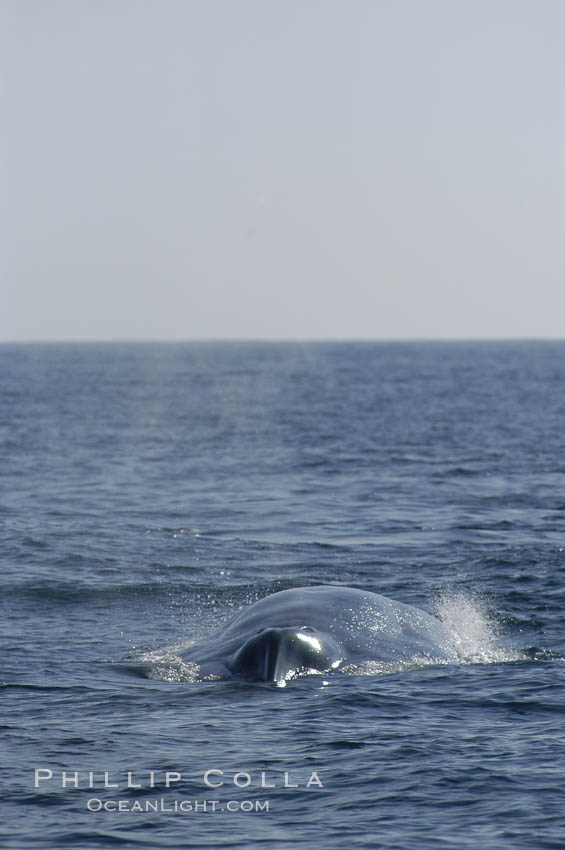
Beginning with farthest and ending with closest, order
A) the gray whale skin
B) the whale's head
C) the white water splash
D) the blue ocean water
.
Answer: the white water splash < the gray whale skin < the whale's head < the blue ocean water

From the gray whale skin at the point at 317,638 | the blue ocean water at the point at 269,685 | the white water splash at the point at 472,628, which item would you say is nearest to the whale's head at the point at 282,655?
the gray whale skin at the point at 317,638

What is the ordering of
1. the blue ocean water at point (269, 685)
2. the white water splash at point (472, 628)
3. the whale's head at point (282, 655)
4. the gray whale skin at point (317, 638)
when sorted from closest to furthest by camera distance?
the blue ocean water at point (269, 685) < the whale's head at point (282, 655) < the gray whale skin at point (317, 638) < the white water splash at point (472, 628)

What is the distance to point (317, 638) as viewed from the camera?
639 inches

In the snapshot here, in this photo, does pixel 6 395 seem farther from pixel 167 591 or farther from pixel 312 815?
pixel 312 815

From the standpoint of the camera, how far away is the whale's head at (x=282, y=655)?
1576cm

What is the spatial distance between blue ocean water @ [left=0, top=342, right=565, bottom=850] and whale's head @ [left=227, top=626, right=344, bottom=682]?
0.93 feet

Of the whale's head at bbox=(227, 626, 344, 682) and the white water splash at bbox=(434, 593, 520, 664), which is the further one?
the white water splash at bbox=(434, 593, 520, 664)

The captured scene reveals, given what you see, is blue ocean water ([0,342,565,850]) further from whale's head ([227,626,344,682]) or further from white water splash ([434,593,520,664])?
whale's head ([227,626,344,682])

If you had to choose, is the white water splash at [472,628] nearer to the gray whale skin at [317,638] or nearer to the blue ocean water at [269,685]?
the blue ocean water at [269,685]

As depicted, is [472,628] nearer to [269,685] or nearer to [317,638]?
[317,638]

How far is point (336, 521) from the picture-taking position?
30.0 metres

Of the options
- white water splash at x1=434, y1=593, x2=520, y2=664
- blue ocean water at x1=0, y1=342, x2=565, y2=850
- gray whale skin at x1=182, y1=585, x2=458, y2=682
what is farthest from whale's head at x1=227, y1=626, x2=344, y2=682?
white water splash at x1=434, y1=593, x2=520, y2=664

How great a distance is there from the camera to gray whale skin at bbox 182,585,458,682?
15.9 m

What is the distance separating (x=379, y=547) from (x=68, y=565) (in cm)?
697
